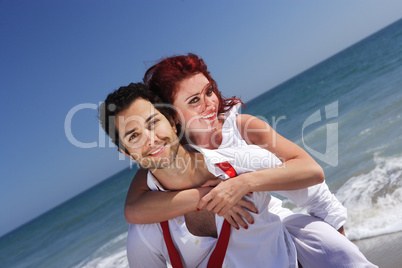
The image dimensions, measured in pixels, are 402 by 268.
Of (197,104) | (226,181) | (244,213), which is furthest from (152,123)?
(244,213)

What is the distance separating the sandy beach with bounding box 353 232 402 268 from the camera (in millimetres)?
3870

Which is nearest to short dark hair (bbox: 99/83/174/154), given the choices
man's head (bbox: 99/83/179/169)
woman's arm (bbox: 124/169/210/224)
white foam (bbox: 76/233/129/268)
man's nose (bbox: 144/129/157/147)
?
man's head (bbox: 99/83/179/169)

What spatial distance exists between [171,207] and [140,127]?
61cm

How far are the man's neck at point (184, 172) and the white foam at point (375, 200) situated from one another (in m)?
2.94

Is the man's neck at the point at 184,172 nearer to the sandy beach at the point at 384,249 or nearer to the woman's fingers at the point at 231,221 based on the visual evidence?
the woman's fingers at the point at 231,221

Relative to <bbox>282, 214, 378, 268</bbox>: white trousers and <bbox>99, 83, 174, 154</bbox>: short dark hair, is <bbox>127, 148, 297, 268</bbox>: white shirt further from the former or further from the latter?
<bbox>99, 83, 174, 154</bbox>: short dark hair

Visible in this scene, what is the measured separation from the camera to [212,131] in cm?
307

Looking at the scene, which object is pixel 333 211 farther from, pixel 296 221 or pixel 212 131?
pixel 212 131

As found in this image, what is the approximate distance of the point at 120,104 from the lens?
271 cm

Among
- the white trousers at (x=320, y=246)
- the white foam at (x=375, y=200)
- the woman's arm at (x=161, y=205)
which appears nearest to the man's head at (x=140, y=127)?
the woman's arm at (x=161, y=205)

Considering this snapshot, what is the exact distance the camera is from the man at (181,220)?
2.54 metres

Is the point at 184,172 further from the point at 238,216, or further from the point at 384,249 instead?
the point at 384,249

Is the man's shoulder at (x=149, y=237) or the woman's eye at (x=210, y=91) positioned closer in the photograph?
the man's shoulder at (x=149, y=237)

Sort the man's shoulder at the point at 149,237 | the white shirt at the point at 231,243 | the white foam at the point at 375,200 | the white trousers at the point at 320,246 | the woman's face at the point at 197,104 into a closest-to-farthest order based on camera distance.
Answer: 1. the white trousers at the point at 320,246
2. the white shirt at the point at 231,243
3. the man's shoulder at the point at 149,237
4. the woman's face at the point at 197,104
5. the white foam at the point at 375,200
